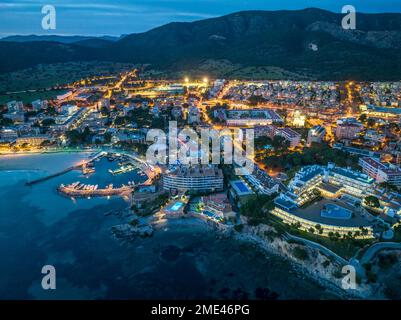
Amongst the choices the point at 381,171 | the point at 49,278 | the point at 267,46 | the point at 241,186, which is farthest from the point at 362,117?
the point at 267,46

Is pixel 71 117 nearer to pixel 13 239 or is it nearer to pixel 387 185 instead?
pixel 13 239

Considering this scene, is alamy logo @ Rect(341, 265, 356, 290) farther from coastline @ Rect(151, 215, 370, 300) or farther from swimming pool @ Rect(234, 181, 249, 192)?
swimming pool @ Rect(234, 181, 249, 192)

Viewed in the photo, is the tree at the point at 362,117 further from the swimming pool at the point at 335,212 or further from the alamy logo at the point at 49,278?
the alamy logo at the point at 49,278

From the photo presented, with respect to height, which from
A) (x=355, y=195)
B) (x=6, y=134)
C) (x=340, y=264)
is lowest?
(x=340, y=264)

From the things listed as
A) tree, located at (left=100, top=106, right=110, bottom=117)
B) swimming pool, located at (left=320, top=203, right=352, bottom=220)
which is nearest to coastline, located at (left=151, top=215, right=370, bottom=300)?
swimming pool, located at (left=320, top=203, right=352, bottom=220)

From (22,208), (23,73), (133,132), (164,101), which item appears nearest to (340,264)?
(22,208)

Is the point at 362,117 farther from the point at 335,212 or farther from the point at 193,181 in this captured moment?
the point at 193,181
